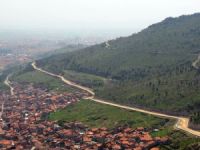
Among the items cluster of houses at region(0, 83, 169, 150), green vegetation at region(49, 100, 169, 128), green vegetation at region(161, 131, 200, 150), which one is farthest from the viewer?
green vegetation at region(49, 100, 169, 128)

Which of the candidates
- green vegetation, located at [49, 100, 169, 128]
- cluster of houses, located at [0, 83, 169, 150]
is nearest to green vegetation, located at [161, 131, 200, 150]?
cluster of houses, located at [0, 83, 169, 150]

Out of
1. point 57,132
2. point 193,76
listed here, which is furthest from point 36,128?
point 193,76

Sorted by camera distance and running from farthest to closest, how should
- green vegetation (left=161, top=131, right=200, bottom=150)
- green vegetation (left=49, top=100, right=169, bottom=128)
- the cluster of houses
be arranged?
green vegetation (left=49, top=100, right=169, bottom=128) → the cluster of houses → green vegetation (left=161, top=131, right=200, bottom=150)

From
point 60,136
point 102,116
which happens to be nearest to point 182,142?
point 60,136

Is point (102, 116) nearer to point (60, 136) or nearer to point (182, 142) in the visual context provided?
A: point (60, 136)

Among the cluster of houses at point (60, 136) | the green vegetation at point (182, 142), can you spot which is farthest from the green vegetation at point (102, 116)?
the green vegetation at point (182, 142)

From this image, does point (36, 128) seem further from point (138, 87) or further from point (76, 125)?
point (138, 87)

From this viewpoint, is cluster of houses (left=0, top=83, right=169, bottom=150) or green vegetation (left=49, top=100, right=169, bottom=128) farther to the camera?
green vegetation (left=49, top=100, right=169, bottom=128)

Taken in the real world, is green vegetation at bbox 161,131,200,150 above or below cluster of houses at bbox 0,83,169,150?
above

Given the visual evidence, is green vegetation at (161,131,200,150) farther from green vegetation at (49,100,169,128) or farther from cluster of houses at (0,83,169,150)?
green vegetation at (49,100,169,128)
